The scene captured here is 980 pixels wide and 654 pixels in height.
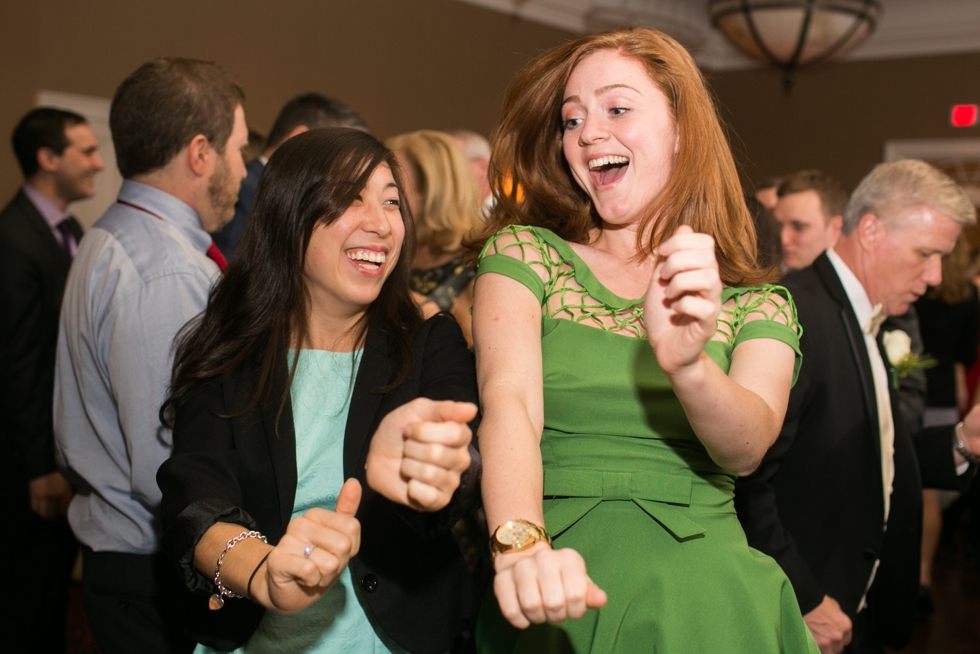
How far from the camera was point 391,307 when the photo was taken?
1.63 meters

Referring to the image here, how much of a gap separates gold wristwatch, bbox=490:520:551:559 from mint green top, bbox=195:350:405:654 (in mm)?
430

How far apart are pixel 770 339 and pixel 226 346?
95 cm

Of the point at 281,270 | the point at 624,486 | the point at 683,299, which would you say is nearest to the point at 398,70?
the point at 281,270

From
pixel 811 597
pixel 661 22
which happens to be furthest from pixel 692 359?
pixel 661 22

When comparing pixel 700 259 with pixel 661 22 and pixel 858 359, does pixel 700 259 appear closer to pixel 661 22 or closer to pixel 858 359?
pixel 858 359

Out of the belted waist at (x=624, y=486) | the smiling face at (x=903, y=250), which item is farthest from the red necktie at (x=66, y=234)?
the smiling face at (x=903, y=250)

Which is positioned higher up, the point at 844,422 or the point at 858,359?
the point at 858,359

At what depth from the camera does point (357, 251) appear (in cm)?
152

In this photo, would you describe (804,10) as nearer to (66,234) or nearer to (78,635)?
(66,234)

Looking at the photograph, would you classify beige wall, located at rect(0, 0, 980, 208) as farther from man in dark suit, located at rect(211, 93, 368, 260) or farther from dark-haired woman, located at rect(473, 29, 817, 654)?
man in dark suit, located at rect(211, 93, 368, 260)

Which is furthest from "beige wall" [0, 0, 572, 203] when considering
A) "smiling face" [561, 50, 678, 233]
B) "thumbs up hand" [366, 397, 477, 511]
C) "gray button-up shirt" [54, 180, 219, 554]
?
"thumbs up hand" [366, 397, 477, 511]

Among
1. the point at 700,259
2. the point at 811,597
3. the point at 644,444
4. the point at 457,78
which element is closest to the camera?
the point at 700,259

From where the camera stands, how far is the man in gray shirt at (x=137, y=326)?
5.99ft

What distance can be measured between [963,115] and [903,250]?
6.40 metres
